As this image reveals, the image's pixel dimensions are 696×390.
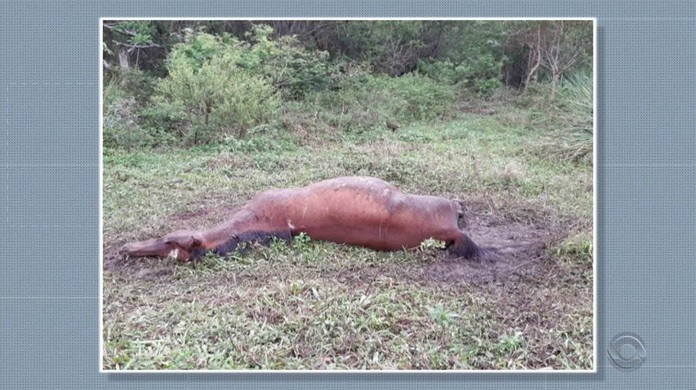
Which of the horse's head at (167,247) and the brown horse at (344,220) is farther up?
the brown horse at (344,220)

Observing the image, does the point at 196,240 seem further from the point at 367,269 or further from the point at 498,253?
the point at 498,253

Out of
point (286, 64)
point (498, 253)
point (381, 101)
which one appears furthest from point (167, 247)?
point (498, 253)

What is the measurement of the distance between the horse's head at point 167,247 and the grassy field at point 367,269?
0.17 feet

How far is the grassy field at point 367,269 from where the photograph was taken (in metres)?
2.86

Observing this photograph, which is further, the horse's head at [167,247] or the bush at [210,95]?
the bush at [210,95]

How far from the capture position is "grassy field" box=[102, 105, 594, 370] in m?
2.86

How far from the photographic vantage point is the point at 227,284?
303cm

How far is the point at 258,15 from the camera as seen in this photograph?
321 centimetres

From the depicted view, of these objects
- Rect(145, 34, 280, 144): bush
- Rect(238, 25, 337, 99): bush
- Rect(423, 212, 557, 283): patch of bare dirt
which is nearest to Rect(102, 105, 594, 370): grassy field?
Rect(423, 212, 557, 283): patch of bare dirt

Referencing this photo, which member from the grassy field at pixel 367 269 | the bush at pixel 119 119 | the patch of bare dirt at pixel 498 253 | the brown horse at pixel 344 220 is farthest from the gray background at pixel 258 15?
the brown horse at pixel 344 220

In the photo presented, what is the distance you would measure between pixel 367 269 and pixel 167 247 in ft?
3.05

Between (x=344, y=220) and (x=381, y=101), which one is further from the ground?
(x=381, y=101)

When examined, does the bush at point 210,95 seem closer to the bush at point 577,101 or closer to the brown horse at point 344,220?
the brown horse at point 344,220

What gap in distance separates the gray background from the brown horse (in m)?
0.43
